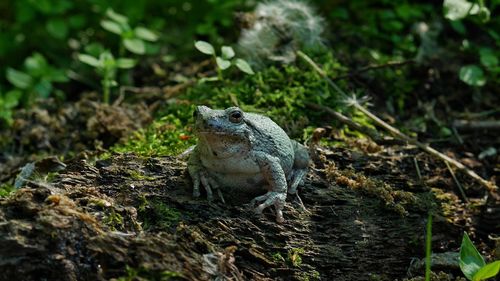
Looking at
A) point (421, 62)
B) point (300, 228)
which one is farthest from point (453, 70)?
point (300, 228)

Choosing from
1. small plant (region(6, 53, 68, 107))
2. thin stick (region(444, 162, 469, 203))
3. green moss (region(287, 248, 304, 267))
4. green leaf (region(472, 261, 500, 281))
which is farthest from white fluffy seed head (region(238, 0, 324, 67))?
green leaf (region(472, 261, 500, 281))

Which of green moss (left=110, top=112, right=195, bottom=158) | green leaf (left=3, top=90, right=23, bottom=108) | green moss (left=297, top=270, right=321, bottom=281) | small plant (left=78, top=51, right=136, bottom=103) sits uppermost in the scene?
green moss (left=297, top=270, right=321, bottom=281)

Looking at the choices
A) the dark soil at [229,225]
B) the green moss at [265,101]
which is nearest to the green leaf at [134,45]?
the green moss at [265,101]

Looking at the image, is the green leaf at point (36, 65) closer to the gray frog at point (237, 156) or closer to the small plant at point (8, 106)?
the small plant at point (8, 106)

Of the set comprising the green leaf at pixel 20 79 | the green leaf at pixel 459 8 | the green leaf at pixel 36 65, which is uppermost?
the green leaf at pixel 459 8

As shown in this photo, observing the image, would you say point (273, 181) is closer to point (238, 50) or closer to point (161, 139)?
point (161, 139)

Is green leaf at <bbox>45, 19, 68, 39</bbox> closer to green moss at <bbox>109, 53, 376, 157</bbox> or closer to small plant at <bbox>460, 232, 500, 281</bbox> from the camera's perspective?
green moss at <bbox>109, 53, 376, 157</bbox>

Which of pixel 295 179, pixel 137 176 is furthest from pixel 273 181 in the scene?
pixel 137 176
